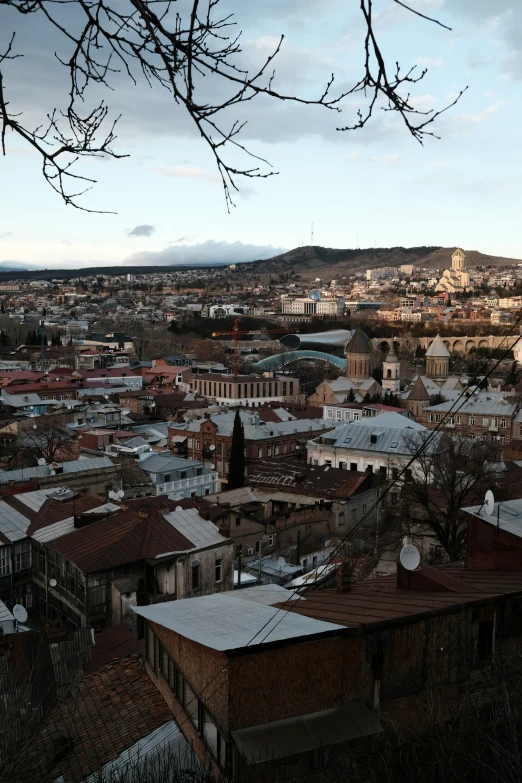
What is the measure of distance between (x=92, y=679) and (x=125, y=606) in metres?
4.92

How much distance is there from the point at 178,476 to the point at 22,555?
9197 mm

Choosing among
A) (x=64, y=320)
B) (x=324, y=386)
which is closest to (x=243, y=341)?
(x=64, y=320)

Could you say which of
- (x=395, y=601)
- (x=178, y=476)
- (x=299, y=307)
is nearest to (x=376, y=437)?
(x=178, y=476)

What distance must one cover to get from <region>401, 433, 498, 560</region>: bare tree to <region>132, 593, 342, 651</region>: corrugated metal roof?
9.48 meters

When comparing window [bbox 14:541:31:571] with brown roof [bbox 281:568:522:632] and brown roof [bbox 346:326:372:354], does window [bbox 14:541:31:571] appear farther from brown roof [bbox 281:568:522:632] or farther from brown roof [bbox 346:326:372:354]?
brown roof [bbox 346:326:372:354]

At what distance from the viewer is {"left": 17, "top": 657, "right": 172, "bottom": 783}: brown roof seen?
512 cm

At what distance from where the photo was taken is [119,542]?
12.3 meters

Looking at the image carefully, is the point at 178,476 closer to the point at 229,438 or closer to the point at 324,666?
the point at 229,438

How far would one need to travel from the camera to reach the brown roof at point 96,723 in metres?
5.12

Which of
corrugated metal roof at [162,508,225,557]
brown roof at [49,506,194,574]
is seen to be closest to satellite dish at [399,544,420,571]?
brown roof at [49,506,194,574]

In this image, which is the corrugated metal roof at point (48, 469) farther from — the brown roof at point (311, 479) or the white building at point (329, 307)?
the white building at point (329, 307)

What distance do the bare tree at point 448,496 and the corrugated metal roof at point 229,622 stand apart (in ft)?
31.1

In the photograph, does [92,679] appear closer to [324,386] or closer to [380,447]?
[380,447]

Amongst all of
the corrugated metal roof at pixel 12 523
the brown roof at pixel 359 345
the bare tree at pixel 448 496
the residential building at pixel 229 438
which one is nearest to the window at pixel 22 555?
the corrugated metal roof at pixel 12 523
